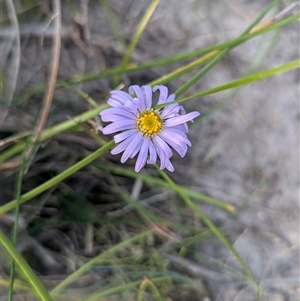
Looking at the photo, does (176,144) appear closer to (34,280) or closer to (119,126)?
(119,126)

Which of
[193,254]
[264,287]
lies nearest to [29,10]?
[193,254]

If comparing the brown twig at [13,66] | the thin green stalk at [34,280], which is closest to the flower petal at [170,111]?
the thin green stalk at [34,280]

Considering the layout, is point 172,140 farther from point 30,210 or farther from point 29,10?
point 29,10

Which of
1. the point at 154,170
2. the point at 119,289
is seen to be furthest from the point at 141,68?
the point at 119,289

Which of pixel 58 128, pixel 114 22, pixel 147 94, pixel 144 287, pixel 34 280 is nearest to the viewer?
pixel 34 280

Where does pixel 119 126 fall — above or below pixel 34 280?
above

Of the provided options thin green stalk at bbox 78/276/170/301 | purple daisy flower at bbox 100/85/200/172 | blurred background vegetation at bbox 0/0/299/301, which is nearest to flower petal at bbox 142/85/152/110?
purple daisy flower at bbox 100/85/200/172

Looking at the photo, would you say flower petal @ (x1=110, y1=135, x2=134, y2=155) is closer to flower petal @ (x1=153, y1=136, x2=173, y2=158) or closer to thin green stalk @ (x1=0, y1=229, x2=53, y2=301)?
flower petal @ (x1=153, y1=136, x2=173, y2=158)

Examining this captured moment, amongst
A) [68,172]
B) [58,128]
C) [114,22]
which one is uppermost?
[114,22]
